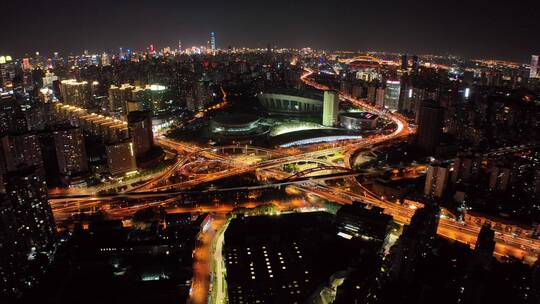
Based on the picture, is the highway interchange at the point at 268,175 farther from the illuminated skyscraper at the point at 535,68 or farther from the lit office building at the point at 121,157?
the illuminated skyscraper at the point at 535,68

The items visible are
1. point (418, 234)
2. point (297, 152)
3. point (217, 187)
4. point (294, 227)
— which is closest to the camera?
point (418, 234)

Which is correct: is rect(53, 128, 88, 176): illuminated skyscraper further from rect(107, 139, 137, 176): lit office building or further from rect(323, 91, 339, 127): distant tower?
rect(323, 91, 339, 127): distant tower

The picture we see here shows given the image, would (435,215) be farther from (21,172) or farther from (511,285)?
(21,172)

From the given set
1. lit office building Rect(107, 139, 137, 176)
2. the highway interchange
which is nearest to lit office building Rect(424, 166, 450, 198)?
the highway interchange

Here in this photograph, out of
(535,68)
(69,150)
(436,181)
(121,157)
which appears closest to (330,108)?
(436,181)

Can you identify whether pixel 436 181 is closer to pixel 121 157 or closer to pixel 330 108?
pixel 330 108

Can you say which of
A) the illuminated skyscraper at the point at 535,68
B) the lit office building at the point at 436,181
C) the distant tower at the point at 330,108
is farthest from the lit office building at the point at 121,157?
the illuminated skyscraper at the point at 535,68

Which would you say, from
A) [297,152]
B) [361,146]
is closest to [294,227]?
[297,152]

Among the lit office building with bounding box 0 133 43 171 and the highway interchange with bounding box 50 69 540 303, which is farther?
the lit office building with bounding box 0 133 43 171
